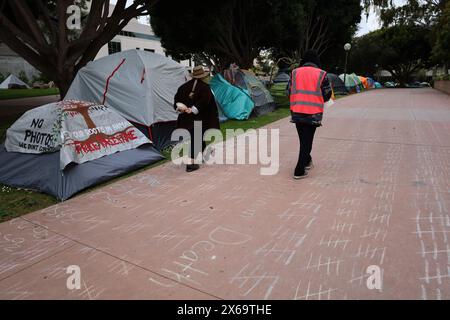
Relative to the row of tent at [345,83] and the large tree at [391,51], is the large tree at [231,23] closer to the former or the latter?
the row of tent at [345,83]

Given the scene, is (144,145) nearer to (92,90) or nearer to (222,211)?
(92,90)

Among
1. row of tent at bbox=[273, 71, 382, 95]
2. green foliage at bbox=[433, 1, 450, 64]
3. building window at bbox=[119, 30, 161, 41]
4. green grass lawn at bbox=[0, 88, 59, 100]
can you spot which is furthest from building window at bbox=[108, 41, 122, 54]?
green foliage at bbox=[433, 1, 450, 64]

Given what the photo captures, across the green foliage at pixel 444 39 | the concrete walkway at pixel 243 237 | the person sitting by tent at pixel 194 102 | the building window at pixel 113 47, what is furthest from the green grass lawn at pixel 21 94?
the building window at pixel 113 47

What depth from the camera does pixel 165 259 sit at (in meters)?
3.04

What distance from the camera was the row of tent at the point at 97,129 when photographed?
4961mm

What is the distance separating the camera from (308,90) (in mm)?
4898

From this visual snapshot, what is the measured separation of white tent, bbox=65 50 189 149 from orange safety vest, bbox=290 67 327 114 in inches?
135

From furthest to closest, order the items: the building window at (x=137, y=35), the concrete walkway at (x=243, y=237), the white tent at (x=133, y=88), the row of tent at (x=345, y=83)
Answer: the building window at (x=137, y=35)
the row of tent at (x=345, y=83)
the white tent at (x=133, y=88)
the concrete walkway at (x=243, y=237)

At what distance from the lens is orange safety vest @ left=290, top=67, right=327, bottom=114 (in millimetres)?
4855

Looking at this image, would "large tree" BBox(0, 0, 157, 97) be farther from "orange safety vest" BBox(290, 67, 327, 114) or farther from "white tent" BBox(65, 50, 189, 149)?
"orange safety vest" BBox(290, 67, 327, 114)

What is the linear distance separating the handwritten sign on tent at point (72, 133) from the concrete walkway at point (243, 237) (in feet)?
2.43

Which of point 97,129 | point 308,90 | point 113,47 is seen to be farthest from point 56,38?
point 113,47
